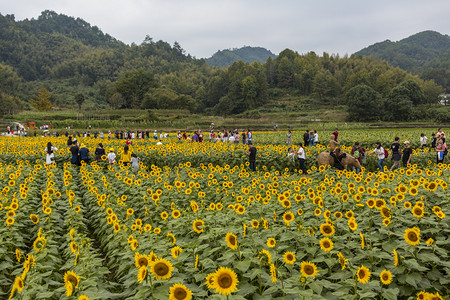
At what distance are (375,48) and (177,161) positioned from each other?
20700cm

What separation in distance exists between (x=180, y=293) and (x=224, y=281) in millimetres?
351

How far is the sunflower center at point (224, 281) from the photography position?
2.29 m

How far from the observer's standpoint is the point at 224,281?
2.30 metres

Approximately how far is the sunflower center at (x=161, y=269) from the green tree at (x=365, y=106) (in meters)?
67.0

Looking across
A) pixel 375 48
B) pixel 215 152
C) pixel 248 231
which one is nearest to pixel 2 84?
pixel 215 152

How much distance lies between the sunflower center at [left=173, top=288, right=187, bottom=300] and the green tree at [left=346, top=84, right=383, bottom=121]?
6720cm

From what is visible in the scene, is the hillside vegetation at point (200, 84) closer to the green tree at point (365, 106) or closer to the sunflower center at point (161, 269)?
the green tree at point (365, 106)

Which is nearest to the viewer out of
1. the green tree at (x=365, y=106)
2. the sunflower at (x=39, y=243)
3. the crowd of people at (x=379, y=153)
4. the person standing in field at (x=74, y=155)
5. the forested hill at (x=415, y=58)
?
the sunflower at (x=39, y=243)

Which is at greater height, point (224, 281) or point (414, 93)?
point (414, 93)

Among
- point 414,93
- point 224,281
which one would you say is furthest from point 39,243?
point 414,93

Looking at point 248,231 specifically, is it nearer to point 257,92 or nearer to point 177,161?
point 177,161

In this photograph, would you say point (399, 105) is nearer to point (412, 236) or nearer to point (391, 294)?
point (412, 236)

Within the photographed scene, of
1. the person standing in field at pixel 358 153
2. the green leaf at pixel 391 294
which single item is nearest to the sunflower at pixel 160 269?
the green leaf at pixel 391 294

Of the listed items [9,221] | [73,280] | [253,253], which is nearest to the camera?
[73,280]
